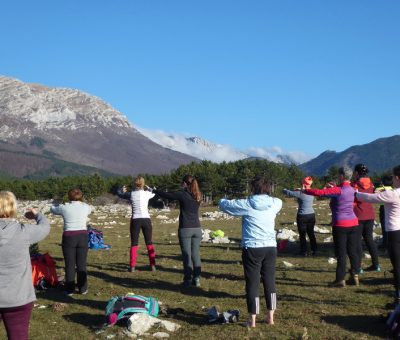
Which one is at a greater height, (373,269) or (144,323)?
(373,269)

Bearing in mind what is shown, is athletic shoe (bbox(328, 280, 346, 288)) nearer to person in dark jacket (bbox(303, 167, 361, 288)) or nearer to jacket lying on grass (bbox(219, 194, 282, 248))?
person in dark jacket (bbox(303, 167, 361, 288))

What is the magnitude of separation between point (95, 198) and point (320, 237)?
258 ft

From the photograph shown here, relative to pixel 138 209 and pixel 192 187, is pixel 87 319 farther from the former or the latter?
pixel 138 209

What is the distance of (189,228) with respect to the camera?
11664 millimetres

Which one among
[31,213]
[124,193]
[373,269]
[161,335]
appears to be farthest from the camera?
[124,193]

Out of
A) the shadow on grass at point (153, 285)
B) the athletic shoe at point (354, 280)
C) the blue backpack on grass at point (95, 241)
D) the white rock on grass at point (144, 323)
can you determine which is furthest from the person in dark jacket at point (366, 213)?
the blue backpack on grass at point (95, 241)

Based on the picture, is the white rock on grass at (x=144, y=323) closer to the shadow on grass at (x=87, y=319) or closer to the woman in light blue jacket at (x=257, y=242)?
the shadow on grass at (x=87, y=319)

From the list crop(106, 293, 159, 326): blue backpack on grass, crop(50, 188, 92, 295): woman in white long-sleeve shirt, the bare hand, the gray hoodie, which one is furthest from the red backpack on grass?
the gray hoodie

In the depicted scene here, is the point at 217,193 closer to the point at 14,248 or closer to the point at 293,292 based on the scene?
the point at 293,292

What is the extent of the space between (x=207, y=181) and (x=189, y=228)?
74.6 meters

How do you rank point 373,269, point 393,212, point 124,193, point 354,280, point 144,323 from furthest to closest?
point 124,193
point 373,269
point 354,280
point 393,212
point 144,323

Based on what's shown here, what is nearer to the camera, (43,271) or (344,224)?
A: (344,224)

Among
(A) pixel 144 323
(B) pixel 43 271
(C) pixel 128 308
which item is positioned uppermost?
(B) pixel 43 271

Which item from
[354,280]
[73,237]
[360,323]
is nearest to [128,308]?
[73,237]
